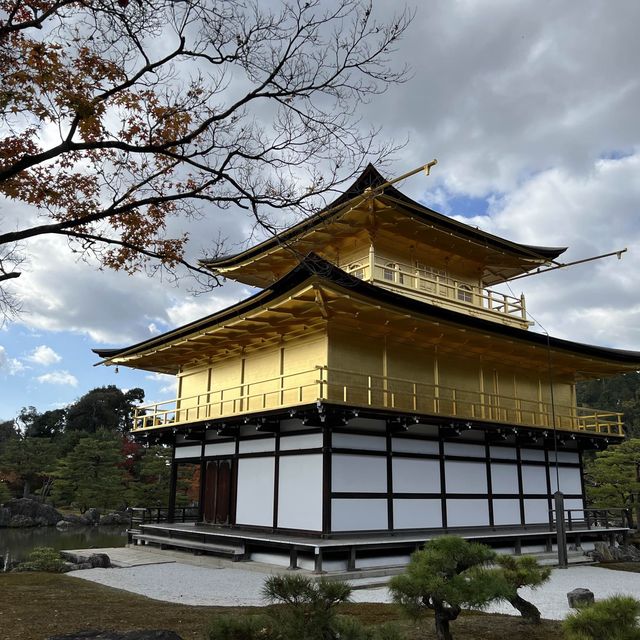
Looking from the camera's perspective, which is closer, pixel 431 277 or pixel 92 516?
pixel 431 277

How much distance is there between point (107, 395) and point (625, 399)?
5919 cm

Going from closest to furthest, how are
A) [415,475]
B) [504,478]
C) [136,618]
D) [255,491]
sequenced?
1. [136,618]
2. [415,475]
3. [255,491]
4. [504,478]

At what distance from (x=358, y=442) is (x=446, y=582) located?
8.60 m

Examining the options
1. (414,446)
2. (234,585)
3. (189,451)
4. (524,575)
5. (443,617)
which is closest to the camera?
(443,617)

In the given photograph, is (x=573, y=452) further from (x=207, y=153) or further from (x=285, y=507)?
(x=207, y=153)

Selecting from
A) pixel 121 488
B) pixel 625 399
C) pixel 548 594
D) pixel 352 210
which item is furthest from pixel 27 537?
pixel 625 399

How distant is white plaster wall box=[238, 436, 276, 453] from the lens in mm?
15703

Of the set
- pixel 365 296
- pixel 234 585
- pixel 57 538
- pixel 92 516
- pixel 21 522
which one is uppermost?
pixel 365 296

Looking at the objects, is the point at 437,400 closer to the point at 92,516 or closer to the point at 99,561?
the point at 99,561

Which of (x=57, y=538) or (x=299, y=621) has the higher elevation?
(x=299, y=621)

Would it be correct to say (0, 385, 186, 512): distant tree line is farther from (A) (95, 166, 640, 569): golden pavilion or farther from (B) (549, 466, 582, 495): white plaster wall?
(B) (549, 466, 582, 495): white plaster wall

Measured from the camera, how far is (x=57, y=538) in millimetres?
28234

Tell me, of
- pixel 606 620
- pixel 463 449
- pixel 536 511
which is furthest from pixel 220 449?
pixel 606 620

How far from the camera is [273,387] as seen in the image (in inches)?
655
